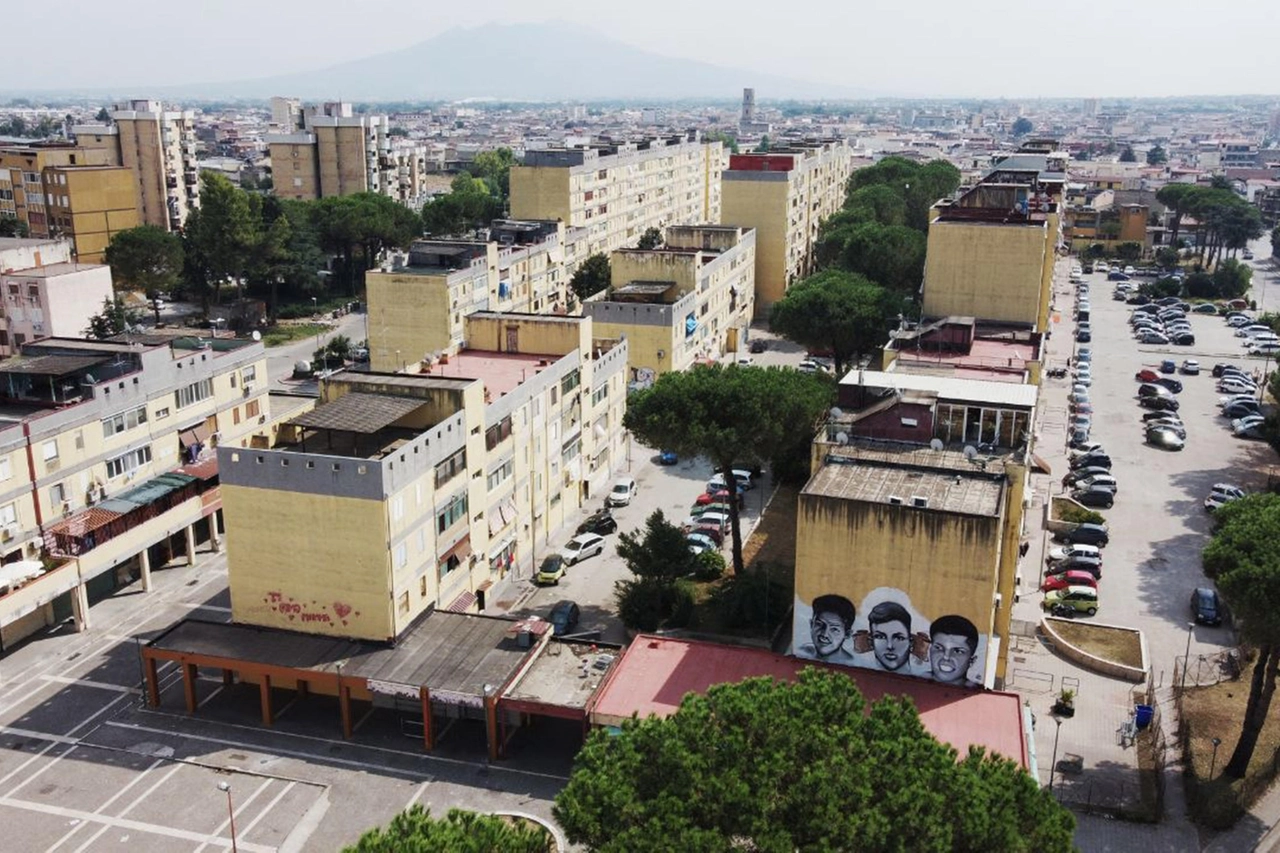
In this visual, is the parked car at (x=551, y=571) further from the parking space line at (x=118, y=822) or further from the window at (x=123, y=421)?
the window at (x=123, y=421)

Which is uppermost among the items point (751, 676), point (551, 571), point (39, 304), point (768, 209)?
point (768, 209)

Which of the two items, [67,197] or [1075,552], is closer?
[1075,552]

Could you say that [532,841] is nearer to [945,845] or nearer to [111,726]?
[945,845]

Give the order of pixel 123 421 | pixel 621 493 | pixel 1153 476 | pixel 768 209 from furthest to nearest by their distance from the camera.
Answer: pixel 768 209 → pixel 1153 476 → pixel 621 493 → pixel 123 421

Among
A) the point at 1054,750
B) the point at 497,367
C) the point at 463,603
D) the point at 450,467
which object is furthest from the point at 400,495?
the point at 1054,750

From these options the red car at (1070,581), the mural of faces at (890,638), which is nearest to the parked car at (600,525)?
the mural of faces at (890,638)

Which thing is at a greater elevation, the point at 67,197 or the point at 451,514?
the point at 67,197

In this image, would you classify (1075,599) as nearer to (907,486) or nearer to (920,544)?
(907,486)

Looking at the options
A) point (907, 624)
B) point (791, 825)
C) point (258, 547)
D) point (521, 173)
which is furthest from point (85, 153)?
point (791, 825)
